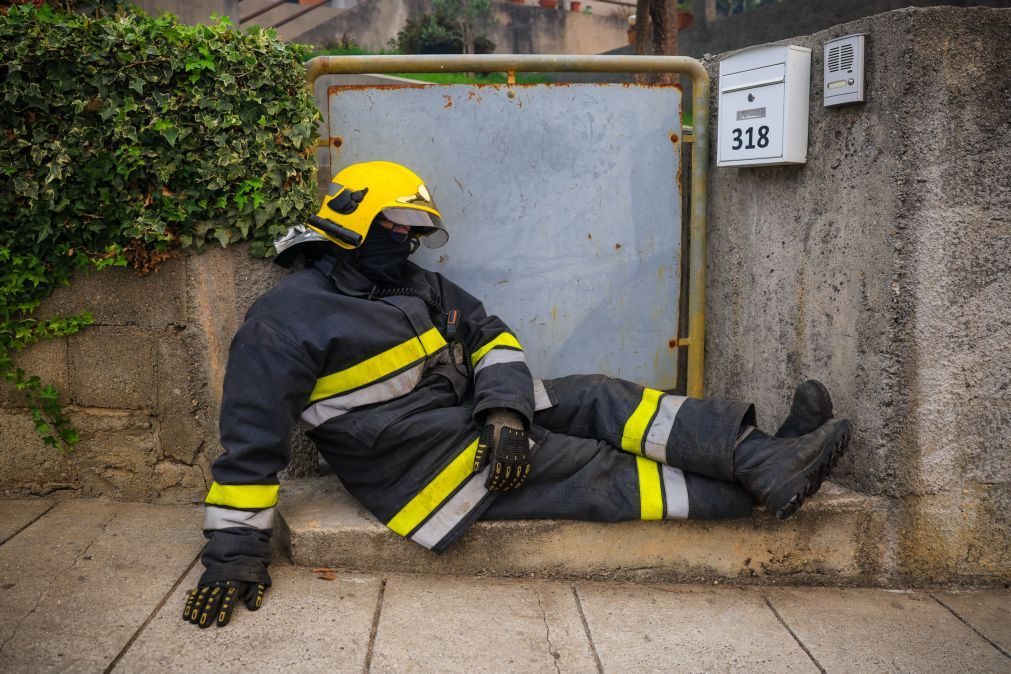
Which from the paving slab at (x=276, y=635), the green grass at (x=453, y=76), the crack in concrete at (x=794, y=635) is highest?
the green grass at (x=453, y=76)

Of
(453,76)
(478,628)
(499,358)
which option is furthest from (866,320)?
(453,76)

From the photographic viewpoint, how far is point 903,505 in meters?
3.24

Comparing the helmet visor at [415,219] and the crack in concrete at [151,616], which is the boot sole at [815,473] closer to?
the helmet visor at [415,219]

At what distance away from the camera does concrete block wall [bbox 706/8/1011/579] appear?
9.82 feet

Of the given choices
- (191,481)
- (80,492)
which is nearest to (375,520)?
(191,481)

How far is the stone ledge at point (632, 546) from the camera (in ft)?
10.3

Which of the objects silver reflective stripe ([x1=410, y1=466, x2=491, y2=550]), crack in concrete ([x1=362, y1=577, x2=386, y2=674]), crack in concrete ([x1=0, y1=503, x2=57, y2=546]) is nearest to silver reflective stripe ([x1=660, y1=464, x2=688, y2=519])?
silver reflective stripe ([x1=410, y1=466, x2=491, y2=550])

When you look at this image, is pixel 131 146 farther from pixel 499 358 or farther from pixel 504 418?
pixel 504 418

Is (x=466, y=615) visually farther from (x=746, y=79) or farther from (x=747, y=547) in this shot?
(x=746, y=79)

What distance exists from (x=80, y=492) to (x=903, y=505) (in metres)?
3.14

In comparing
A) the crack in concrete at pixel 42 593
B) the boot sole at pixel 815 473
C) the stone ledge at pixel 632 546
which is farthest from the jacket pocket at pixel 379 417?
the boot sole at pixel 815 473

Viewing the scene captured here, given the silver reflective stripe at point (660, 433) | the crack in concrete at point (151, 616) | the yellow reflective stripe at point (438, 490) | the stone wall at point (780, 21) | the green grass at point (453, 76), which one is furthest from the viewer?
the green grass at point (453, 76)

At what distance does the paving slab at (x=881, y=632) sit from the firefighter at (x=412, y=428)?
0.39 metres

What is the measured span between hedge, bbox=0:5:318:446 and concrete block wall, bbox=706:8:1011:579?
1980 millimetres
